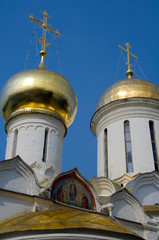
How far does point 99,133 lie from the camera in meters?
11.4

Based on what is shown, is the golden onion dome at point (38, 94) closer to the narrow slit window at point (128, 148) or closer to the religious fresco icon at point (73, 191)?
the narrow slit window at point (128, 148)

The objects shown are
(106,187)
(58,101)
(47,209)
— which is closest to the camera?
(47,209)

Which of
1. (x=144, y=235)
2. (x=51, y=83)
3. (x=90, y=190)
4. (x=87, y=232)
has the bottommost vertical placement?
(x=87, y=232)

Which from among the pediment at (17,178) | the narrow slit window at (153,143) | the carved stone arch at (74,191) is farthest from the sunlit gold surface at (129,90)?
the pediment at (17,178)

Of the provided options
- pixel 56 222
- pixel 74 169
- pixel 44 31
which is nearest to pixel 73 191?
pixel 74 169

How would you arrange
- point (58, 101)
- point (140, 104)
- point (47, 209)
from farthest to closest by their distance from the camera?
1. point (140, 104)
2. point (58, 101)
3. point (47, 209)

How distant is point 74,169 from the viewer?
7953 mm

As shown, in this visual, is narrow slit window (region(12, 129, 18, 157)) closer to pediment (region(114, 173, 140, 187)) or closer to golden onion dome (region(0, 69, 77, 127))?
golden onion dome (region(0, 69, 77, 127))

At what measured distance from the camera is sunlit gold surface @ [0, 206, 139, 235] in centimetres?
580

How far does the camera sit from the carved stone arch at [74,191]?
24.7 feet

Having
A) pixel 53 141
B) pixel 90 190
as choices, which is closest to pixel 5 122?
pixel 53 141

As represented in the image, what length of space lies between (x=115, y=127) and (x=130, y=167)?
1435mm

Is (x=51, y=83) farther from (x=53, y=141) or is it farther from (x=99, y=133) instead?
(x=99, y=133)

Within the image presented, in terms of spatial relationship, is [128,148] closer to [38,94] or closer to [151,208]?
[151,208]
